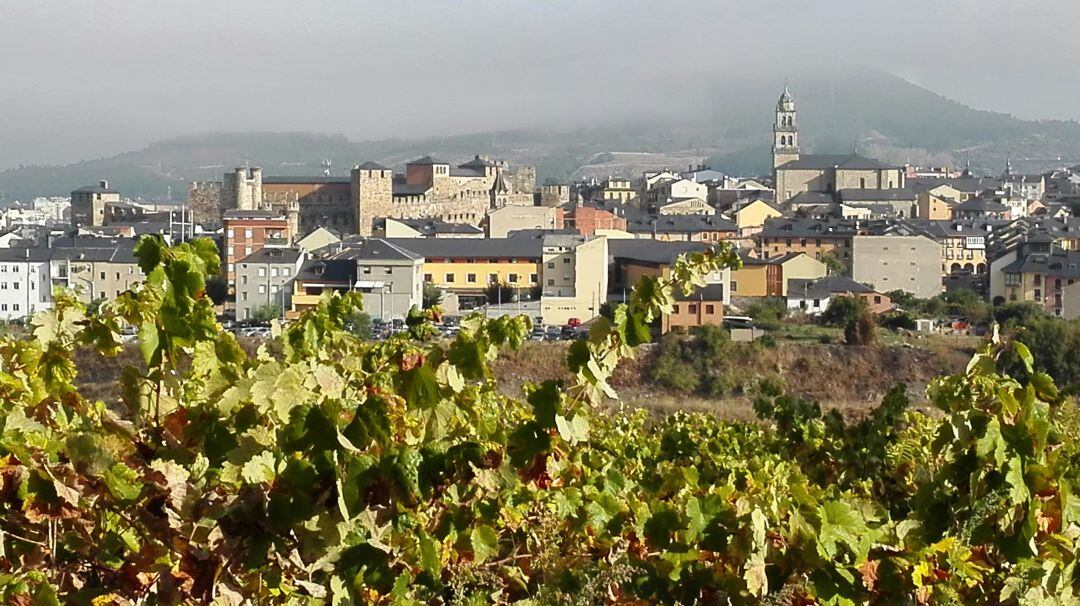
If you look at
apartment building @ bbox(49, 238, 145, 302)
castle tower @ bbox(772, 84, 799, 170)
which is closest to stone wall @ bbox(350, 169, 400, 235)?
apartment building @ bbox(49, 238, 145, 302)

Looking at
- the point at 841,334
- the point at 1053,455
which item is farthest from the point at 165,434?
the point at 841,334

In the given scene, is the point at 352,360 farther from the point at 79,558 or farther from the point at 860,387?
the point at 860,387

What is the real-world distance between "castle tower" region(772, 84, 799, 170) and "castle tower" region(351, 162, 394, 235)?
29.2m

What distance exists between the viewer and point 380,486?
10.2 ft

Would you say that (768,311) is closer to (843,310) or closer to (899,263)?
(843,310)

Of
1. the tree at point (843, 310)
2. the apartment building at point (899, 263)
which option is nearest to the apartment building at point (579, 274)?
the tree at point (843, 310)

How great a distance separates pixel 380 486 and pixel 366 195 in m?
59.7

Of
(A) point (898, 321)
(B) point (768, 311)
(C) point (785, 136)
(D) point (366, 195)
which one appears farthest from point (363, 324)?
(C) point (785, 136)

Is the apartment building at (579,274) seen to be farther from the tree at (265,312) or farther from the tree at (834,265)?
the tree at (834,265)

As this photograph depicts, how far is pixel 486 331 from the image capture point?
3.36 m

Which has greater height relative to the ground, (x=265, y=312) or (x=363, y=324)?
(x=363, y=324)

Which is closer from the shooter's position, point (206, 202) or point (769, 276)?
point (769, 276)

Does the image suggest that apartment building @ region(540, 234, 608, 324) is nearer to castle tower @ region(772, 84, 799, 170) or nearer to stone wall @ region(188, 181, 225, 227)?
stone wall @ region(188, 181, 225, 227)

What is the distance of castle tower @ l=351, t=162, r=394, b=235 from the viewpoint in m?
62.0
